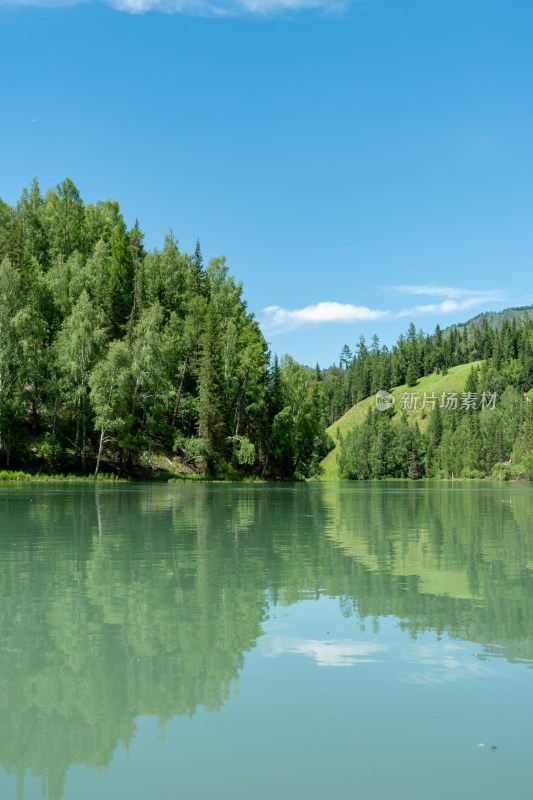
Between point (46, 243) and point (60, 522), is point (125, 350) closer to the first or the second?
point (46, 243)

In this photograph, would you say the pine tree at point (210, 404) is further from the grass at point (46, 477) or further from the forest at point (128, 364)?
the grass at point (46, 477)

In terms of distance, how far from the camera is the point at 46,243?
91250mm

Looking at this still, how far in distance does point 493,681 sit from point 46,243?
93.7m

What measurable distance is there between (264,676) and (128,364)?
203 feet

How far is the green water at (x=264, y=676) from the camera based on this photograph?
16.4 feet

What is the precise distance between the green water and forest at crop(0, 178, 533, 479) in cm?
4882

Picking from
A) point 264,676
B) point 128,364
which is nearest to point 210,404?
point 128,364

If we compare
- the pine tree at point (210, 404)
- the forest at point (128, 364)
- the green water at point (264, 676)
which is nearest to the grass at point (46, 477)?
the forest at point (128, 364)

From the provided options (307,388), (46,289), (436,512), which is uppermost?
(46,289)

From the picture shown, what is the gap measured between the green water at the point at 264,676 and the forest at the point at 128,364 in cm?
4882

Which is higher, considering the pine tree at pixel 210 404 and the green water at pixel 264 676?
the pine tree at pixel 210 404

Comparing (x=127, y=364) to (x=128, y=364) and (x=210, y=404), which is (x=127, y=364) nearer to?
(x=128, y=364)

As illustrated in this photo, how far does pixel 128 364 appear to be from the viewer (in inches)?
2643

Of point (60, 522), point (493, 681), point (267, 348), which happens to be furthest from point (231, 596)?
point (267, 348)
